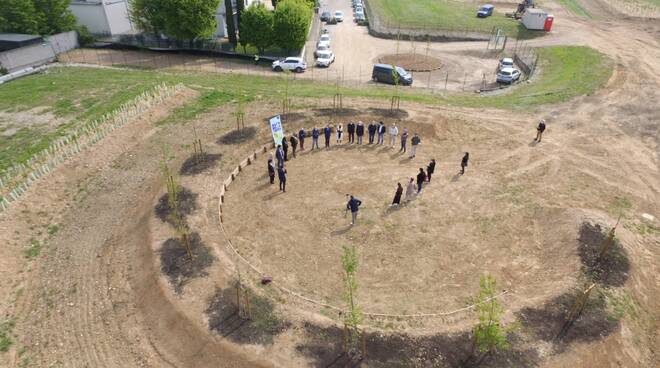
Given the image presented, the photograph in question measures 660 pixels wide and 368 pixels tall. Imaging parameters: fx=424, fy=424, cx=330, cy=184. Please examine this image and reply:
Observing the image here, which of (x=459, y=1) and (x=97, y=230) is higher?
(x=459, y=1)

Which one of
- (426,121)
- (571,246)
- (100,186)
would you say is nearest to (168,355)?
(100,186)

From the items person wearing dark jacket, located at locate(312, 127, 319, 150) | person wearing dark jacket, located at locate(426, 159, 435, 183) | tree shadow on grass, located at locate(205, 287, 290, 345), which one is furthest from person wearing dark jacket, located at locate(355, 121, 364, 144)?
tree shadow on grass, located at locate(205, 287, 290, 345)

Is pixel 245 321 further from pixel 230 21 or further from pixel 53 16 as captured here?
pixel 53 16

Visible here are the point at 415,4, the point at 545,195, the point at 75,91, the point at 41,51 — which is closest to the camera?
the point at 545,195

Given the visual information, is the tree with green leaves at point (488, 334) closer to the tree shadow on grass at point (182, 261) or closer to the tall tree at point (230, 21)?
the tree shadow on grass at point (182, 261)

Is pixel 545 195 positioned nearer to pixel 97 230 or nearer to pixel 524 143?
pixel 524 143

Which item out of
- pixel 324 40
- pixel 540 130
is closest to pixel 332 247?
pixel 540 130
